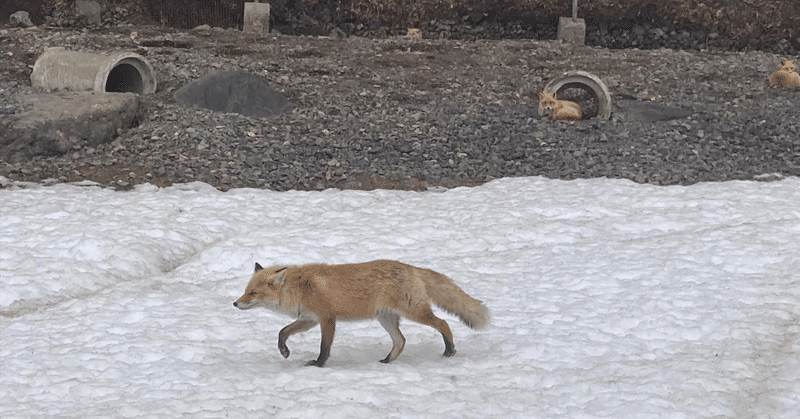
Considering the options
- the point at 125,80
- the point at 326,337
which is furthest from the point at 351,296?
the point at 125,80

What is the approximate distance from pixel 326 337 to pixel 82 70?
11.4 meters

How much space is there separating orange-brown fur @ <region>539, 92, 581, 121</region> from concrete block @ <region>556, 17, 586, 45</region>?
690cm


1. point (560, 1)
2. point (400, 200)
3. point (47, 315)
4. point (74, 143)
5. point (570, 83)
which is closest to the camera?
point (47, 315)

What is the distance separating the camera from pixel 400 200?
11555mm

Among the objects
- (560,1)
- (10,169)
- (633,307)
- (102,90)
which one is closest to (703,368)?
A: (633,307)

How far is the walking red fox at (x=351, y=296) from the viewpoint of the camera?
5668 millimetres

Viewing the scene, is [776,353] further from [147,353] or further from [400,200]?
[400,200]

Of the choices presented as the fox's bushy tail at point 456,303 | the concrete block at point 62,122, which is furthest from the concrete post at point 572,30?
the fox's bushy tail at point 456,303

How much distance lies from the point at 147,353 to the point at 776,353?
4.80 metres

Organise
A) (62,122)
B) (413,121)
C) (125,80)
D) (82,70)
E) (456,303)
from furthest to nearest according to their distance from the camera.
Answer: (125,80)
(82,70)
(413,121)
(62,122)
(456,303)

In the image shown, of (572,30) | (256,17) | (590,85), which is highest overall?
(572,30)

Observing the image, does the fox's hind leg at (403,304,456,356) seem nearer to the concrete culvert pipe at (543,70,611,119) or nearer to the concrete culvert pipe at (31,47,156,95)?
the concrete culvert pipe at (543,70,611,119)

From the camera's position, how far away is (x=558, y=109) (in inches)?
591

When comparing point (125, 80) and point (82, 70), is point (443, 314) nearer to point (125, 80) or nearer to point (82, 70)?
point (82, 70)
